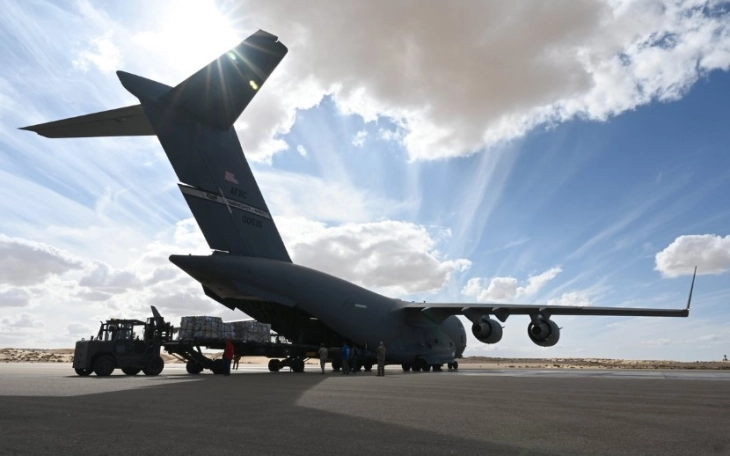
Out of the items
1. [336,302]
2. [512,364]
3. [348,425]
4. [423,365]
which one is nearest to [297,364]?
[336,302]

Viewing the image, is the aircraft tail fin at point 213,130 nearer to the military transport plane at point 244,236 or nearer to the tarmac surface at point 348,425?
the military transport plane at point 244,236

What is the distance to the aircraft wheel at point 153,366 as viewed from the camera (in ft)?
65.1

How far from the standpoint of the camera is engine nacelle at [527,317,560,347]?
87.2ft

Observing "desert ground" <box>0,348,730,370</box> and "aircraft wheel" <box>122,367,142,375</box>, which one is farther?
"desert ground" <box>0,348,730,370</box>

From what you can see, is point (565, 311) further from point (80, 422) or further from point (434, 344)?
point (80, 422)

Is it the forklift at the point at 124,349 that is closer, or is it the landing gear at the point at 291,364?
the forklift at the point at 124,349

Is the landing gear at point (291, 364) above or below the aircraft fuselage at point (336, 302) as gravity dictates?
below

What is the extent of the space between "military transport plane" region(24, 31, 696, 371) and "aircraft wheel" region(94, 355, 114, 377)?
12.8ft

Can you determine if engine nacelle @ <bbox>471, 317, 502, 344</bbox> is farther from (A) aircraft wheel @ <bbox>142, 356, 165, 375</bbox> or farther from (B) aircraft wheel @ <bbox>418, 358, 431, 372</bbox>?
(A) aircraft wheel @ <bbox>142, 356, 165, 375</bbox>

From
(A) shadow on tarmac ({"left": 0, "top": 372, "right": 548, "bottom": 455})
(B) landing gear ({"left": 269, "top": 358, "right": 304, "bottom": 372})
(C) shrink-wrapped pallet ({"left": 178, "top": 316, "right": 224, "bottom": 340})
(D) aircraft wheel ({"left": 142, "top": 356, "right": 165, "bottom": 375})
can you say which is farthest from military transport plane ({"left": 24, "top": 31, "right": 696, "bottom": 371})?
(A) shadow on tarmac ({"left": 0, "top": 372, "right": 548, "bottom": 455})

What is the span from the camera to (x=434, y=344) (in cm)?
3066

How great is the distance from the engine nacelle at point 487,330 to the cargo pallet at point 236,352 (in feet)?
30.1

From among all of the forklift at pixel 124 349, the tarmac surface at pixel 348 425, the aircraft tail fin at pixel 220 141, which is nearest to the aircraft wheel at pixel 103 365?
the forklift at pixel 124 349

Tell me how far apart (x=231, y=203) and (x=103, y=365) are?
683 cm
